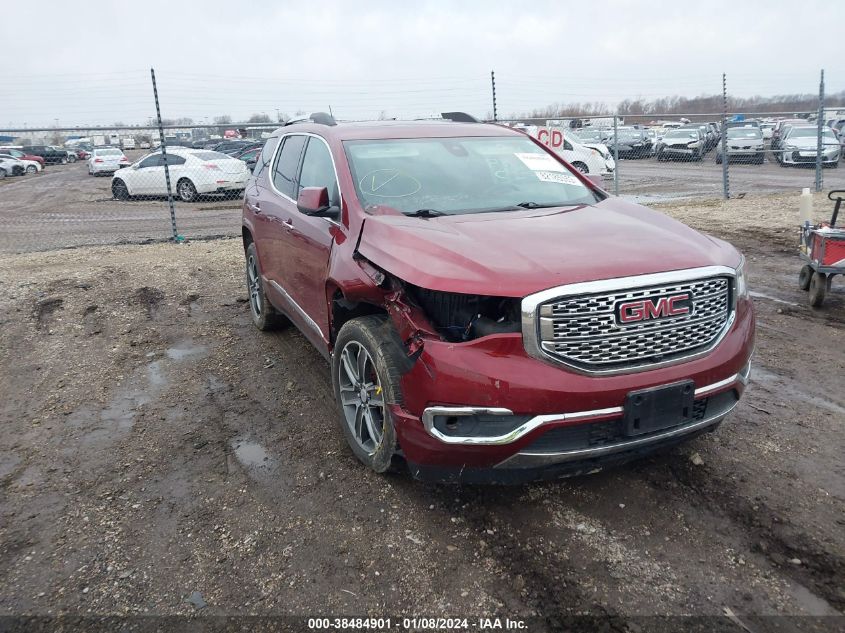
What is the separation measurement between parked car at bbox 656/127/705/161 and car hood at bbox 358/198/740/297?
2745 cm

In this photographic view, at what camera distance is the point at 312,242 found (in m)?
4.25

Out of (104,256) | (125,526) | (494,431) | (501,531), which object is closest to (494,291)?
(494,431)

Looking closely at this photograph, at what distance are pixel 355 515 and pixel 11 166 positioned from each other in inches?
1567

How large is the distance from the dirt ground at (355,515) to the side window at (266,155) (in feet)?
6.13

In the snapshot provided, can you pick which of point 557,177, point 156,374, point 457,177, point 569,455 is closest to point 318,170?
point 457,177

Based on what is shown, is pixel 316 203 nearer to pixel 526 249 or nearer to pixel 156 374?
pixel 526 249

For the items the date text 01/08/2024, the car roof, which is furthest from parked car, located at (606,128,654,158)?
the date text 01/08/2024

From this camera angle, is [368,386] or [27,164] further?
[27,164]

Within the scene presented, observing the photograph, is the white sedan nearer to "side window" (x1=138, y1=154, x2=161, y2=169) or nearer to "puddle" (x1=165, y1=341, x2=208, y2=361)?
"side window" (x1=138, y1=154, x2=161, y2=169)

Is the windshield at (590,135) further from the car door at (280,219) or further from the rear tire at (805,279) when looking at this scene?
the car door at (280,219)

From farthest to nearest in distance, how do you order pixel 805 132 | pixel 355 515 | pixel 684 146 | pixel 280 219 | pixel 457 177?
1. pixel 684 146
2. pixel 805 132
3. pixel 280 219
4. pixel 457 177
5. pixel 355 515

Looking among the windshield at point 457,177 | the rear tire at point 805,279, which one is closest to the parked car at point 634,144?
the rear tire at point 805,279

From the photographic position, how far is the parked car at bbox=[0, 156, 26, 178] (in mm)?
34625

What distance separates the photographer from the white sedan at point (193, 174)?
17.5 meters
